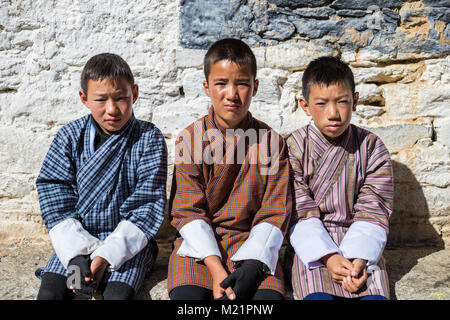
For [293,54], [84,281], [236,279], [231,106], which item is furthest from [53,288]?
[293,54]

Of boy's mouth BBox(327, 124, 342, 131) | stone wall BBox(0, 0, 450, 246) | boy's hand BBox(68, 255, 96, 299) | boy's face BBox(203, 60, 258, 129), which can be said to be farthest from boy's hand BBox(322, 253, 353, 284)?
boy's hand BBox(68, 255, 96, 299)

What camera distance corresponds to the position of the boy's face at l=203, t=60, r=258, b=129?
89.7 inches

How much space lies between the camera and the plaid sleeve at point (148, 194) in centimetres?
230

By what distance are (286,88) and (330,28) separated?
45cm

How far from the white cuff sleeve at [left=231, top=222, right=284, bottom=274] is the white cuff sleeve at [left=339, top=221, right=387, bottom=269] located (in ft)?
1.07

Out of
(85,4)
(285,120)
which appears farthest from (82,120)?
(285,120)

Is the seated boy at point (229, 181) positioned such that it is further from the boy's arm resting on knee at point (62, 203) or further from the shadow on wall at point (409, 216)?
the shadow on wall at point (409, 216)

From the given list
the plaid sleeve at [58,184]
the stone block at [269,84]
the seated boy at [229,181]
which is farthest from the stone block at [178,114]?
the plaid sleeve at [58,184]

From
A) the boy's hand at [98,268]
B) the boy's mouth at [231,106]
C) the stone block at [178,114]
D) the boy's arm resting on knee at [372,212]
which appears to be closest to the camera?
the boy's hand at [98,268]

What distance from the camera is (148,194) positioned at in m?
2.32

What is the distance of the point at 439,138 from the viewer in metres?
2.88

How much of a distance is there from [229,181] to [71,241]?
0.82 m

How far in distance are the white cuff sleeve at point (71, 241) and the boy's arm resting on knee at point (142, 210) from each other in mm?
54

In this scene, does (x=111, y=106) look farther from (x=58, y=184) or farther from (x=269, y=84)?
(x=269, y=84)
